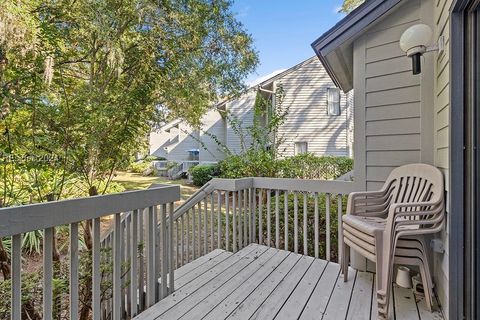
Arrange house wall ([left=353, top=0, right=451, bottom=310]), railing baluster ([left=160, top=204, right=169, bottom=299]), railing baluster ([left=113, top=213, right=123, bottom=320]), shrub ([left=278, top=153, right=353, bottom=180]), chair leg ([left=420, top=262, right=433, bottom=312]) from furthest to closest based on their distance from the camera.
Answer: shrub ([left=278, top=153, right=353, bottom=180]) → house wall ([left=353, top=0, right=451, bottom=310]) → railing baluster ([left=160, top=204, right=169, bottom=299]) → chair leg ([left=420, top=262, right=433, bottom=312]) → railing baluster ([left=113, top=213, right=123, bottom=320])

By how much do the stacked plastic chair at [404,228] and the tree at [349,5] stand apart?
30.8 feet

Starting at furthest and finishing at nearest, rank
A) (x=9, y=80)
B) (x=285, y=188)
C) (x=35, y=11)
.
Answer: (x=35, y=11)
(x=9, y=80)
(x=285, y=188)

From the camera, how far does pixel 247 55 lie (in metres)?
8.98

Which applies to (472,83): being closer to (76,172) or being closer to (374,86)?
(374,86)

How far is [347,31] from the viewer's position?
9.16ft

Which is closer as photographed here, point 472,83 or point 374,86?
point 472,83

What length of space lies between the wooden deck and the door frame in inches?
16.2

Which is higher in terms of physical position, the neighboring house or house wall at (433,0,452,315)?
the neighboring house

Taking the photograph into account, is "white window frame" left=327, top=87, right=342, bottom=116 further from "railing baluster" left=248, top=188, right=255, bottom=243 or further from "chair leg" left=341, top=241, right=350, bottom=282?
"chair leg" left=341, top=241, right=350, bottom=282

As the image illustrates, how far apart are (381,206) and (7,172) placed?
4286 mm

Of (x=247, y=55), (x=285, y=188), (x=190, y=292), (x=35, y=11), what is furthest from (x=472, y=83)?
(x=247, y=55)

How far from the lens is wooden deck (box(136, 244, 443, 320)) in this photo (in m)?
2.06

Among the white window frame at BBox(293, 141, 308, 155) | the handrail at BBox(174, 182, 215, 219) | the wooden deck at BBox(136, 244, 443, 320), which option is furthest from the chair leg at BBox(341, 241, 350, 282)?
the white window frame at BBox(293, 141, 308, 155)

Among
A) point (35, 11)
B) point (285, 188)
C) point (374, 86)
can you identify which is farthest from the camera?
point (35, 11)
